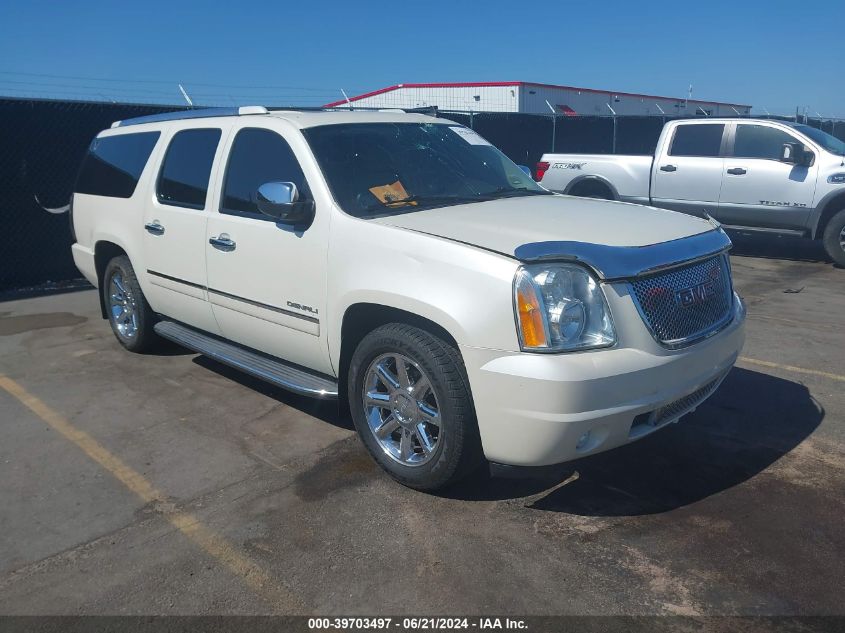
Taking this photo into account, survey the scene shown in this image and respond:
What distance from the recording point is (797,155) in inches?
400

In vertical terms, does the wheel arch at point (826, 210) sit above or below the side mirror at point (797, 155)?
below

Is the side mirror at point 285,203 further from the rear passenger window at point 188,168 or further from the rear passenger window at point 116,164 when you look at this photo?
the rear passenger window at point 116,164

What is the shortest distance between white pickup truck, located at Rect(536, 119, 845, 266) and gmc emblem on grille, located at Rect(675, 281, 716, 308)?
7.30 metres

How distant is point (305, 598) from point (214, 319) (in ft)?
8.34

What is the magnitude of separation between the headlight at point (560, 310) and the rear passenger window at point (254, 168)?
1684 mm

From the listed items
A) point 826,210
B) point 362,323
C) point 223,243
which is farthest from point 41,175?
point 826,210

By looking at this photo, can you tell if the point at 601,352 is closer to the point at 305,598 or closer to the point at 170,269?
the point at 305,598

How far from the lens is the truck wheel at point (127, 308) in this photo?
6062mm

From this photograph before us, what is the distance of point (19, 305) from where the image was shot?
28.2 ft

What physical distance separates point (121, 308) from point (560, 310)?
457 cm

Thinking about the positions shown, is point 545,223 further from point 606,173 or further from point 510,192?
point 606,173

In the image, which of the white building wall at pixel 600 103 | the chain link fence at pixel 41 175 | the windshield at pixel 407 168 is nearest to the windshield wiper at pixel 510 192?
the windshield at pixel 407 168

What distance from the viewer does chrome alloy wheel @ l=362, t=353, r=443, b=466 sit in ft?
12.1

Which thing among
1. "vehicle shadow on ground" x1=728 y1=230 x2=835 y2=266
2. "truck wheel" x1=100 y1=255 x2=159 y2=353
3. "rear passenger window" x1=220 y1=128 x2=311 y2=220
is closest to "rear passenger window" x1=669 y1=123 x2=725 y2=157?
"vehicle shadow on ground" x1=728 y1=230 x2=835 y2=266
